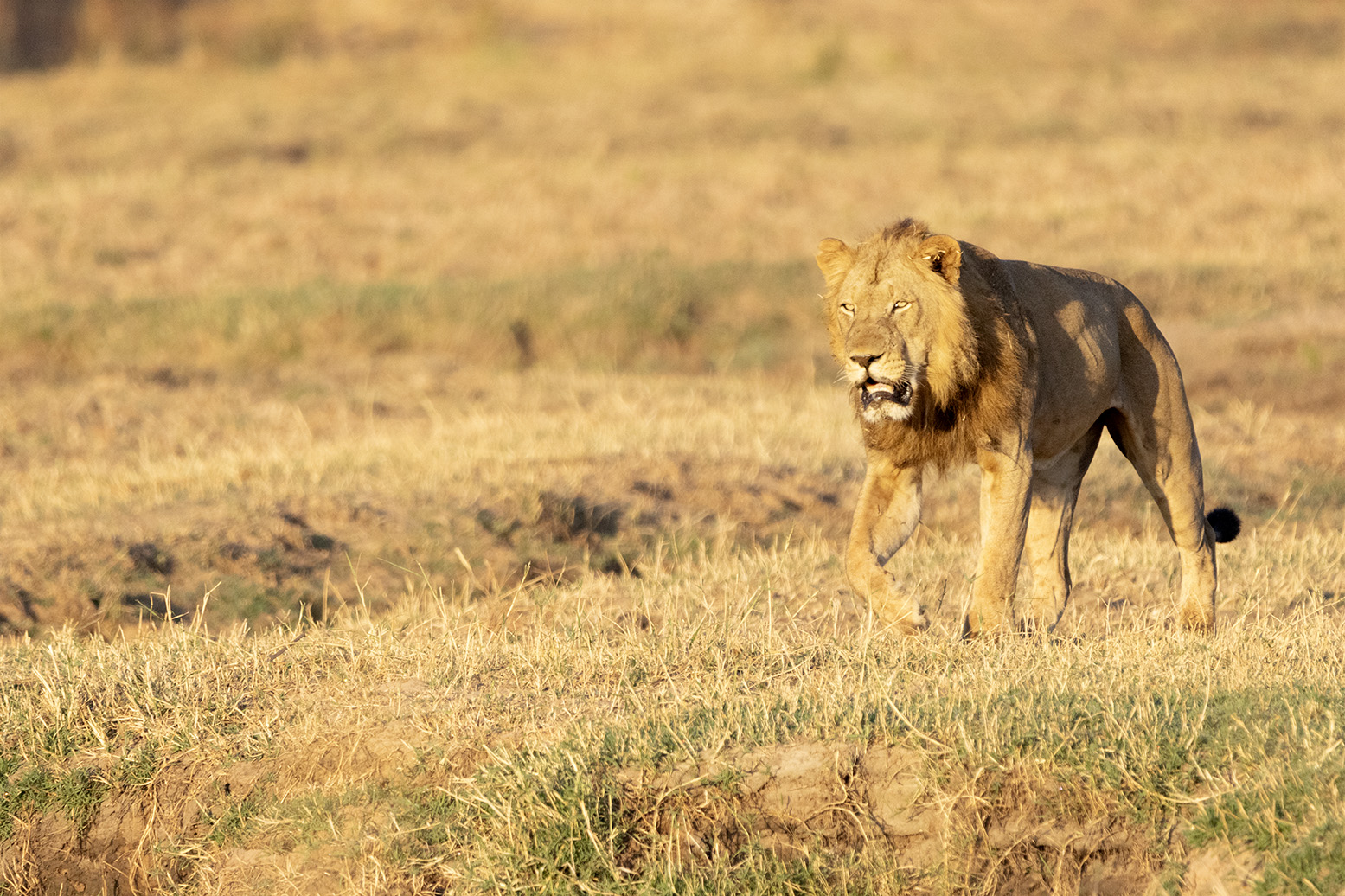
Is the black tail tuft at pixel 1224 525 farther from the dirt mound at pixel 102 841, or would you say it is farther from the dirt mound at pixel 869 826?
the dirt mound at pixel 102 841

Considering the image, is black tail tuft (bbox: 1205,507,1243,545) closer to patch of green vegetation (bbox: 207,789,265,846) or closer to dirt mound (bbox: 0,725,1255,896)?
dirt mound (bbox: 0,725,1255,896)

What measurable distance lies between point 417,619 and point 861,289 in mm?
2593

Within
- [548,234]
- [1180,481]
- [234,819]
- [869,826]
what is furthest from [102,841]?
[548,234]

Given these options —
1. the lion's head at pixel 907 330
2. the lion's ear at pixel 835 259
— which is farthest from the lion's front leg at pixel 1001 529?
the lion's ear at pixel 835 259

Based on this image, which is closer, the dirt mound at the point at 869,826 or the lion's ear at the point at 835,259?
the dirt mound at the point at 869,826

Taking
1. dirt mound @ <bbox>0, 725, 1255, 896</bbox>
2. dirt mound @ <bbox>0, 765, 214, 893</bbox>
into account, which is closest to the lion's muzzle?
dirt mound @ <bbox>0, 725, 1255, 896</bbox>

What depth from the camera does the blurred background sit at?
9.72m

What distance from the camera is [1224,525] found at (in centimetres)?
643

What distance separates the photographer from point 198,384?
14.1 metres

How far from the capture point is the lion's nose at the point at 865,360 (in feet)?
16.5

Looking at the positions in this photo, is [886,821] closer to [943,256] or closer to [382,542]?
[943,256]

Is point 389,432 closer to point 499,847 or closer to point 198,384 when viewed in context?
point 198,384

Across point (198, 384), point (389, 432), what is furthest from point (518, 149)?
point (389, 432)

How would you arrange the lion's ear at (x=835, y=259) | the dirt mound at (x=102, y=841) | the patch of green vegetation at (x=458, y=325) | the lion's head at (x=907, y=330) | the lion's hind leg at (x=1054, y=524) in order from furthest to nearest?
the patch of green vegetation at (x=458, y=325), the lion's hind leg at (x=1054, y=524), the lion's ear at (x=835, y=259), the lion's head at (x=907, y=330), the dirt mound at (x=102, y=841)
